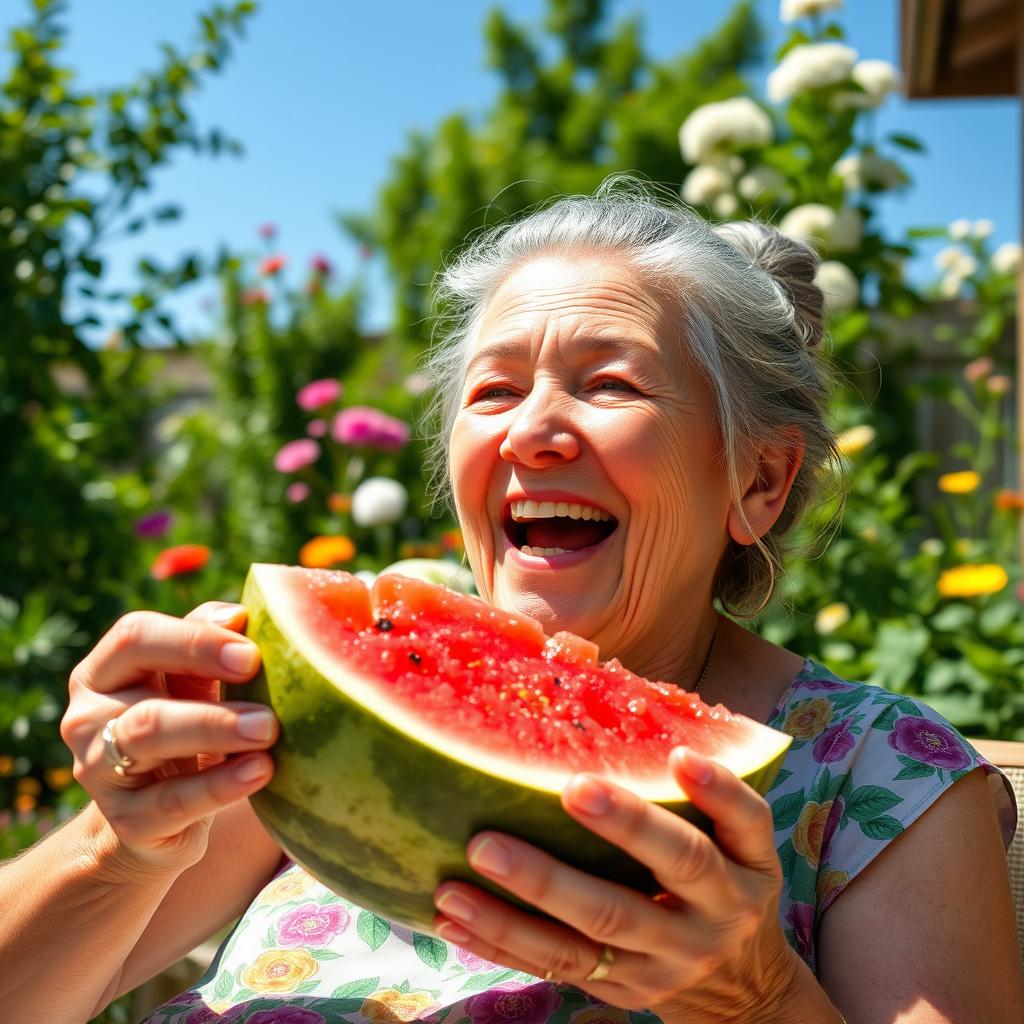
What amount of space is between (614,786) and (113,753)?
554 millimetres

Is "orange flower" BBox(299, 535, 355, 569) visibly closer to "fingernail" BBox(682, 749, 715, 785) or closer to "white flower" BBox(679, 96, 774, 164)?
"white flower" BBox(679, 96, 774, 164)

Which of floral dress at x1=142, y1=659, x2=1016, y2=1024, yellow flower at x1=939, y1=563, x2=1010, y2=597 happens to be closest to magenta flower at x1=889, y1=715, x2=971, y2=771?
floral dress at x1=142, y1=659, x2=1016, y2=1024

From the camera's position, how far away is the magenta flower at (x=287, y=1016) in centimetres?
148

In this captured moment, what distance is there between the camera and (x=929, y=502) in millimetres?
7207

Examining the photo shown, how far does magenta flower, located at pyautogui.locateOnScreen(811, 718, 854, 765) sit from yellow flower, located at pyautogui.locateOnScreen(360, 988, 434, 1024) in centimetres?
68

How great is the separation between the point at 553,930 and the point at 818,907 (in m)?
0.62

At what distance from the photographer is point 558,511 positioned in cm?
169

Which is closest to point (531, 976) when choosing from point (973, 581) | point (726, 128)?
point (973, 581)

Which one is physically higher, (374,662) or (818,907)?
(374,662)

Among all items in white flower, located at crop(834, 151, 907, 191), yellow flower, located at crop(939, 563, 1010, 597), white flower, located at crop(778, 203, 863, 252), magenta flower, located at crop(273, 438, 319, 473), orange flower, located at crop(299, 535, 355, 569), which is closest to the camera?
yellow flower, located at crop(939, 563, 1010, 597)

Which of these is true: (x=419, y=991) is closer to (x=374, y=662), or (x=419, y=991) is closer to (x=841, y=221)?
(x=374, y=662)

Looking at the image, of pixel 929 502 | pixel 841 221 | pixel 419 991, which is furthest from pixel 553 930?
pixel 929 502

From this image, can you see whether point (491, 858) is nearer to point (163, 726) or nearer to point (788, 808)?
point (163, 726)

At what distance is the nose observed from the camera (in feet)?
5.35
